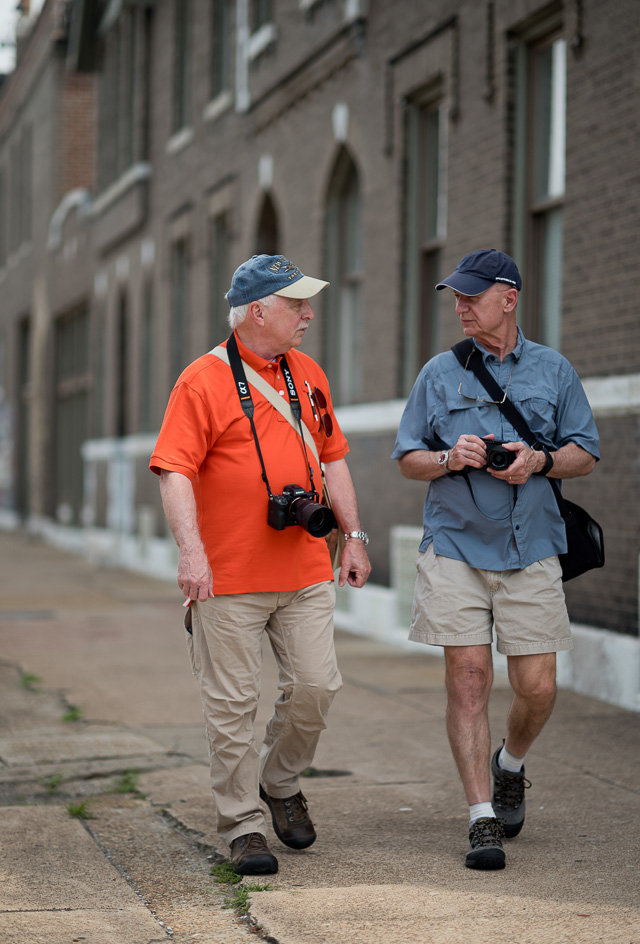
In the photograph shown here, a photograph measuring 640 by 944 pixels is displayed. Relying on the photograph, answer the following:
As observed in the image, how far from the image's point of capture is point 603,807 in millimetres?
5398

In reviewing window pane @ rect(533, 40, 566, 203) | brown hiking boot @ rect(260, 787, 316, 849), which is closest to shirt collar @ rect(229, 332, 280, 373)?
brown hiking boot @ rect(260, 787, 316, 849)

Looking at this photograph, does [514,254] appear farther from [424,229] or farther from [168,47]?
[168,47]

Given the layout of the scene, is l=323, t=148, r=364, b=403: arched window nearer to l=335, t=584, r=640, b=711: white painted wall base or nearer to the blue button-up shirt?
l=335, t=584, r=640, b=711: white painted wall base

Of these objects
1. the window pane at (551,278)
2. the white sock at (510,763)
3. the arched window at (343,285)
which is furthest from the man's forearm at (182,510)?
the arched window at (343,285)

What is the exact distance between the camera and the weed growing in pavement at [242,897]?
4.22 m

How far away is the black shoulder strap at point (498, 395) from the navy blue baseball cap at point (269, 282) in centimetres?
60

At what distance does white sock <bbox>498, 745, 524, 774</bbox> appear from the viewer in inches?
194

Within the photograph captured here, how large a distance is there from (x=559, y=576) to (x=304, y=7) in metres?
9.43

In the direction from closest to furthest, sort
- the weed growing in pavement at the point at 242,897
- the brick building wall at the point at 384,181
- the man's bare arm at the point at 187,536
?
the weed growing in pavement at the point at 242,897 < the man's bare arm at the point at 187,536 < the brick building wall at the point at 384,181

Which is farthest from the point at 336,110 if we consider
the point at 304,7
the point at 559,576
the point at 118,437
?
the point at 118,437

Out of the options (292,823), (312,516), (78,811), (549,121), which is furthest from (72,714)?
(549,121)

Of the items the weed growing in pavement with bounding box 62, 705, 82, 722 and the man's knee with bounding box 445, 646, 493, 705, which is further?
the weed growing in pavement with bounding box 62, 705, 82, 722

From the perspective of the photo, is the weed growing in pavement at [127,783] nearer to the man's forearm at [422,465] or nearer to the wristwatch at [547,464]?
the man's forearm at [422,465]

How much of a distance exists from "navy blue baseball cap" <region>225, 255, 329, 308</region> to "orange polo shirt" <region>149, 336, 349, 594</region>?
26 centimetres
